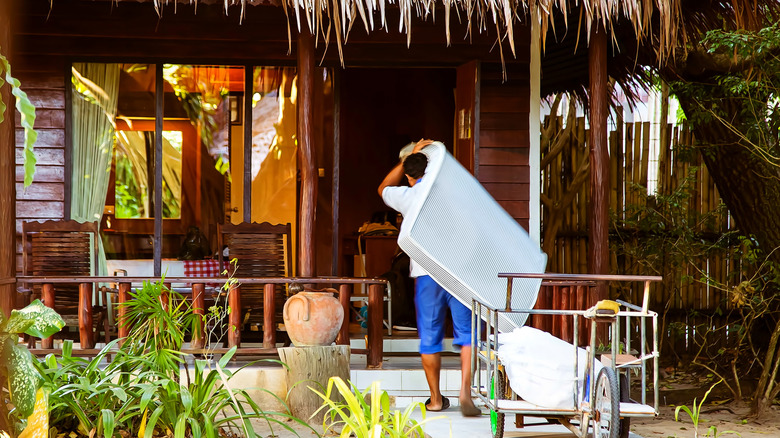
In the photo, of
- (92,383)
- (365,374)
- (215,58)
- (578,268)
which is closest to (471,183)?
(365,374)

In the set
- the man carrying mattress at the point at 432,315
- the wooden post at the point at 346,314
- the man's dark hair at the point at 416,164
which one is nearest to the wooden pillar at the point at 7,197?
the wooden post at the point at 346,314

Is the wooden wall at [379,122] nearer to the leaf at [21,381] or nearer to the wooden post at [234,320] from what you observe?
the wooden post at [234,320]

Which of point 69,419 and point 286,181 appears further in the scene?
point 286,181

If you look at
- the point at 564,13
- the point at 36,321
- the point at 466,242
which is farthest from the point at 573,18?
the point at 36,321

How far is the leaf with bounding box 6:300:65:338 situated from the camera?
8.91 feet

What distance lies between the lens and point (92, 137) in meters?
6.91

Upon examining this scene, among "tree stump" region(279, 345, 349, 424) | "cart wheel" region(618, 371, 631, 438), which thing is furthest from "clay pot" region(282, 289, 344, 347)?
"cart wheel" region(618, 371, 631, 438)

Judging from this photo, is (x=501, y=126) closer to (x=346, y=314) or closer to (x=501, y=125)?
(x=501, y=125)

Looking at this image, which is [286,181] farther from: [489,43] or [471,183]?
[471,183]

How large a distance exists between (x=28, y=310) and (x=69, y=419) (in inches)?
44.5

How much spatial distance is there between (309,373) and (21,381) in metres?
2.28

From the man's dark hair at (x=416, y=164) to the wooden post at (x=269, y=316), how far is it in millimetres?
1246

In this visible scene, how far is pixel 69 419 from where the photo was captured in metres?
3.76

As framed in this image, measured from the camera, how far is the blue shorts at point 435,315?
493 centimetres
